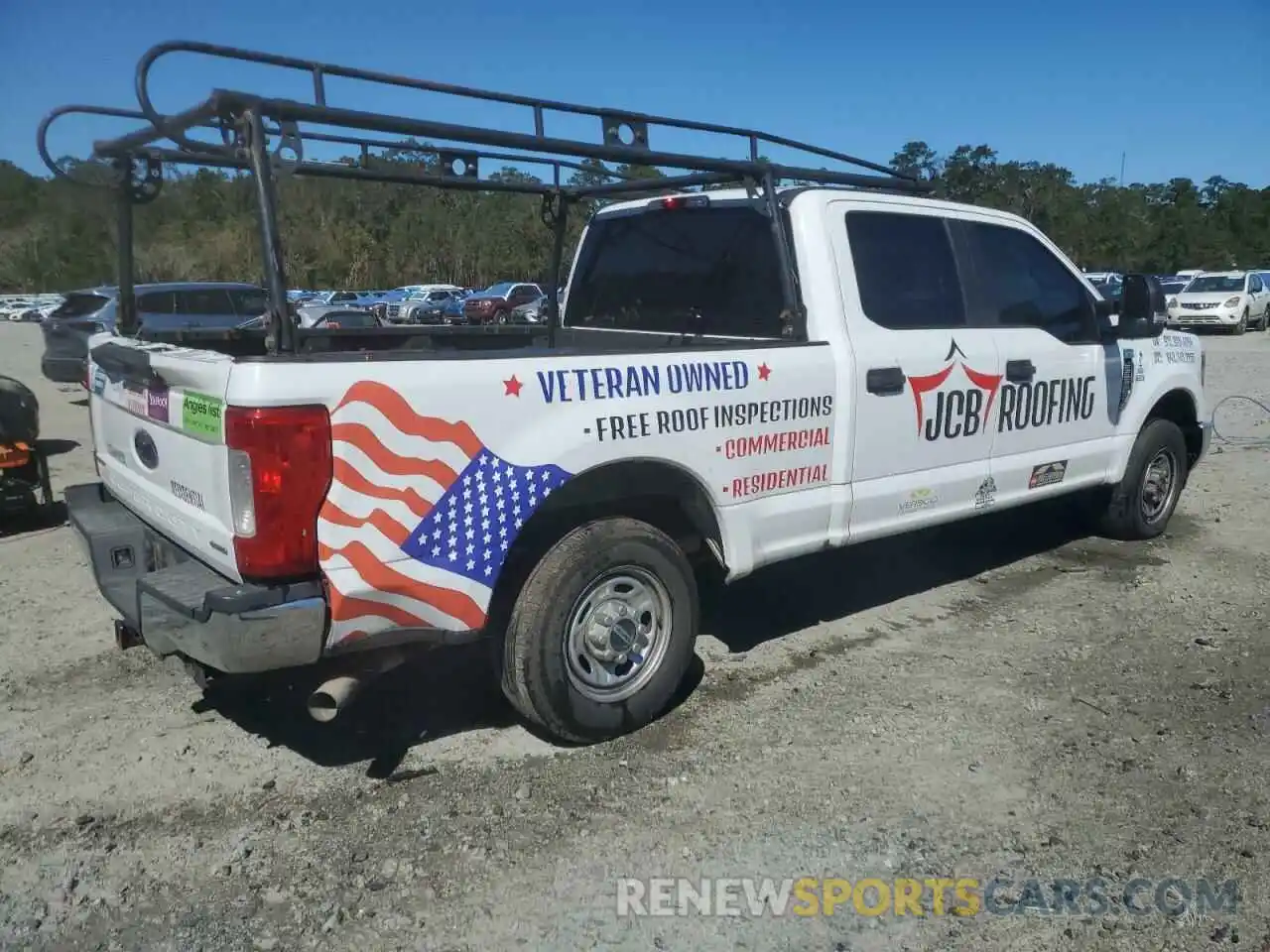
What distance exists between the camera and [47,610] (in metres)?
5.26

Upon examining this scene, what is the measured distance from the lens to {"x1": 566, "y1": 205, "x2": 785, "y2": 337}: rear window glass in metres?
4.57

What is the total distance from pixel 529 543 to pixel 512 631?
319mm

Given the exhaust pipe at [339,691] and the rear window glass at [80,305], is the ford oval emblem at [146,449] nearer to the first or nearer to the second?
the exhaust pipe at [339,691]

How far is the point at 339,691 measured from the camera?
3.22m

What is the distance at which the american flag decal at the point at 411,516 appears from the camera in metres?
3.04

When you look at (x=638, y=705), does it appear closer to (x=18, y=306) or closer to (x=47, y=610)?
(x=47, y=610)

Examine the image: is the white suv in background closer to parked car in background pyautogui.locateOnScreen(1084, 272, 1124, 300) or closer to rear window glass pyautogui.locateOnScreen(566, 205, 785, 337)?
parked car in background pyautogui.locateOnScreen(1084, 272, 1124, 300)

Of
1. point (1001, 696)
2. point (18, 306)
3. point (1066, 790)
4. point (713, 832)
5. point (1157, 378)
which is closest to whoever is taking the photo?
point (713, 832)

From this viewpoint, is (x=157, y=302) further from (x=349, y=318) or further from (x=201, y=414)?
(x=201, y=414)

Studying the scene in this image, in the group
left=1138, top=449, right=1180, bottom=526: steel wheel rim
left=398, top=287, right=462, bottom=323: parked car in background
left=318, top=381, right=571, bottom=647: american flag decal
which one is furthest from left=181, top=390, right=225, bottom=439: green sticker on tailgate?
left=398, top=287, right=462, bottom=323: parked car in background

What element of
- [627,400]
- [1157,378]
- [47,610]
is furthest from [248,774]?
[1157,378]

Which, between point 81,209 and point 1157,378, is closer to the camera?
point 81,209

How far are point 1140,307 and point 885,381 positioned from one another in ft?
6.81

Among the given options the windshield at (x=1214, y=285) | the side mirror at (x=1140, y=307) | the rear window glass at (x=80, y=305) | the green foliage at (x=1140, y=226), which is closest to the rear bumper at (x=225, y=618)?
the side mirror at (x=1140, y=307)
